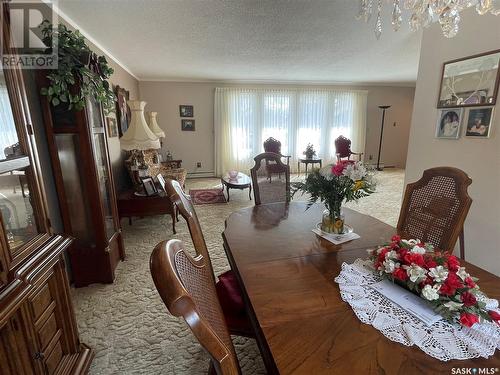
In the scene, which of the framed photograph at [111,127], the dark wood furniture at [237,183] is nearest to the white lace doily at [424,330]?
the dark wood furniture at [237,183]

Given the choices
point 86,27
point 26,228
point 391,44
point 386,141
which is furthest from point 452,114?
point 386,141

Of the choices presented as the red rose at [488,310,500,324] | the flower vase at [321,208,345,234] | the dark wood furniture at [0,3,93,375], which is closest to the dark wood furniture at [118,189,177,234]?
the dark wood furniture at [0,3,93,375]

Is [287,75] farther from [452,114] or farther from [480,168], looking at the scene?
[480,168]

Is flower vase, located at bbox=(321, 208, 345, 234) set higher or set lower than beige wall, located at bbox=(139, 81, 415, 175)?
lower

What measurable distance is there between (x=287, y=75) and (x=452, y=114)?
3899mm

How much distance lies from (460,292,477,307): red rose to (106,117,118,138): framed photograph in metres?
3.83

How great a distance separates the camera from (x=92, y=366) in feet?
4.70

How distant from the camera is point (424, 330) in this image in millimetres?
750

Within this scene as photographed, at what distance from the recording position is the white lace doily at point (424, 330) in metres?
0.69

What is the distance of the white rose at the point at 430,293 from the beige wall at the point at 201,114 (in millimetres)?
5905

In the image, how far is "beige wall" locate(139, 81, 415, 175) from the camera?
586 centimetres

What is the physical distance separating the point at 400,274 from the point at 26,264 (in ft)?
4.69

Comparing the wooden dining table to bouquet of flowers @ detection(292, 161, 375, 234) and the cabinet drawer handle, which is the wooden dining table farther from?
the cabinet drawer handle

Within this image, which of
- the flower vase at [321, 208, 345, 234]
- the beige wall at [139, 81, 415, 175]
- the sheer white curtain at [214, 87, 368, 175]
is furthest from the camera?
the sheer white curtain at [214, 87, 368, 175]
